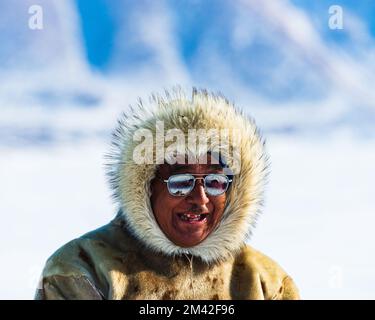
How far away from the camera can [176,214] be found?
460 cm

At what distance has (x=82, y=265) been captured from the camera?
449cm

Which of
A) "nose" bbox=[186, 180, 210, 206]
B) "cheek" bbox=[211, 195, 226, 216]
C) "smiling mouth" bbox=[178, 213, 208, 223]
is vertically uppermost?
"nose" bbox=[186, 180, 210, 206]

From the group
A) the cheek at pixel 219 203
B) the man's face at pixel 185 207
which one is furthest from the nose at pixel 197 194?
the cheek at pixel 219 203

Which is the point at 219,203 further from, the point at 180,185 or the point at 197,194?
the point at 180,185

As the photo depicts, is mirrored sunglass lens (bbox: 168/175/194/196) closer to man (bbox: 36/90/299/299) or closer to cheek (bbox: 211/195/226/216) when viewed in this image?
man (bbox: 36/90/299/299)

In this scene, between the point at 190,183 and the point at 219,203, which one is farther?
the point at 219,203

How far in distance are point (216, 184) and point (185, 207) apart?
249mm

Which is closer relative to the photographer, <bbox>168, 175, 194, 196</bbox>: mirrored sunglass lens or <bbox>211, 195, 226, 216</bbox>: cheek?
<bbox>168, 175, 194, 196</bbox>: mirrored sunglass lens

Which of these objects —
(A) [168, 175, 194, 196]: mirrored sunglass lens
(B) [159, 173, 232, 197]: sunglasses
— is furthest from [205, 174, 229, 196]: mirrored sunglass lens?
(A) [168, 175, 194, 196]: mirrored sunglass lens

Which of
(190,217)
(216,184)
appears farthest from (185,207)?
(216,184)

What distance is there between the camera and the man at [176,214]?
451 cm

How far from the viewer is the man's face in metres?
4.55
